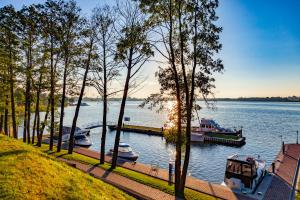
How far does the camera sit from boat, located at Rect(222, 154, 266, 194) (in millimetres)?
21328

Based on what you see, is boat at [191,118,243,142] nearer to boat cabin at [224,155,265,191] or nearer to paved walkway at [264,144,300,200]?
paved walkway at [264,144,300,200]

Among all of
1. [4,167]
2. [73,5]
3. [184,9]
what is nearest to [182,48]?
[184,9]

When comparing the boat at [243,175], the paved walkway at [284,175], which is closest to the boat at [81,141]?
the boat at [243,175]

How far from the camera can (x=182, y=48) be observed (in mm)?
15828

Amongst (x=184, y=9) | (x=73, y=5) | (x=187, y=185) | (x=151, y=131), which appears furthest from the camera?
(x=151, y=131)

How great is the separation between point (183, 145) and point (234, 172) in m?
8.63

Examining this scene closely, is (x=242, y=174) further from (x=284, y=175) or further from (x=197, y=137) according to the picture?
(x=197, y=137)

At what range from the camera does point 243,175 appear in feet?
72.7

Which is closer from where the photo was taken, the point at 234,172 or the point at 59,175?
the point at 59,175

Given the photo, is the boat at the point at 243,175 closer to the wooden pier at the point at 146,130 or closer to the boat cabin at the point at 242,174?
the boat cabin at the point at 242,174

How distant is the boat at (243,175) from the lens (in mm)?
21328

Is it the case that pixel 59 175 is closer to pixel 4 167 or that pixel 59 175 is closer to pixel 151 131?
pixel 4 167

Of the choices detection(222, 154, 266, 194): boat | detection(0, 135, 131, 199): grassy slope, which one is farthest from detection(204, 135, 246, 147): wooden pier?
detection(0, 135, 131, 199): grassy slope

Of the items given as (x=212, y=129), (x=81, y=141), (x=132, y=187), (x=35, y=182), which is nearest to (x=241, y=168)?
(x=132, y=187)
